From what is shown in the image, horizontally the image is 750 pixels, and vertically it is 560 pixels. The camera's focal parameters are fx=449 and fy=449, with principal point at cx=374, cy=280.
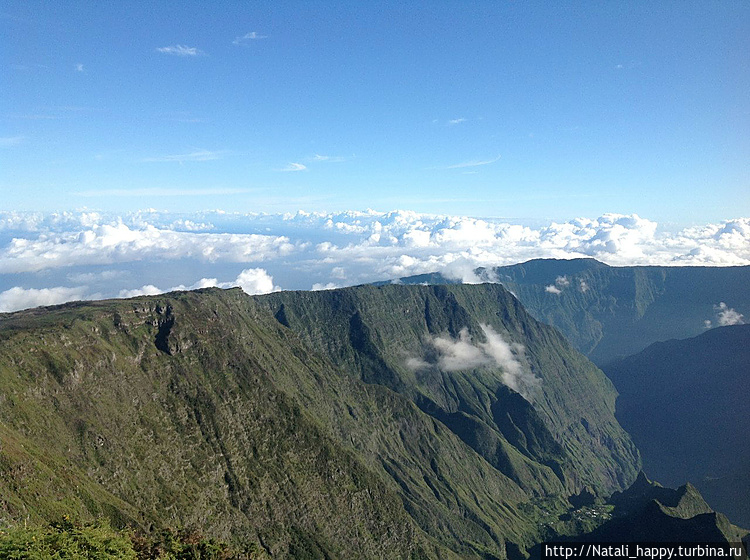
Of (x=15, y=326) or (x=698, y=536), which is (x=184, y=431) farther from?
(x=698, y=536)

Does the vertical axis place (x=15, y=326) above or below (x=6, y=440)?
above

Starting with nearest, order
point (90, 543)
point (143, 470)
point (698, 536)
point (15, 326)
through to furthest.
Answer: point (90, 543) < point (143, 470) < point (698, 536) < point (15, 326)

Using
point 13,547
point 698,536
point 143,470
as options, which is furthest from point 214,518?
point 698,536

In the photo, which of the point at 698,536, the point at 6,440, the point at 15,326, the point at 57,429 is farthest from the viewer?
the point at 15,326

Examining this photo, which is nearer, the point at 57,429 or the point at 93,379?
the point at 57,429

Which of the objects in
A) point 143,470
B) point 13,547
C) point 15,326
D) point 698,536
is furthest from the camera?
point 15,326

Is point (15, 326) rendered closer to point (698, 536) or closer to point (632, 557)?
point (632, 557)

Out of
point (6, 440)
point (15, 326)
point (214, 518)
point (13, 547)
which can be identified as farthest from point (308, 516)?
point (13, 547)

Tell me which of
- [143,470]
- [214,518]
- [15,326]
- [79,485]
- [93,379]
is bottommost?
[214,518]

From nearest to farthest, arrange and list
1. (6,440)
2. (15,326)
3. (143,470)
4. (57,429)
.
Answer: (6,440) → (57,429) → (143,470) → (15,326)
